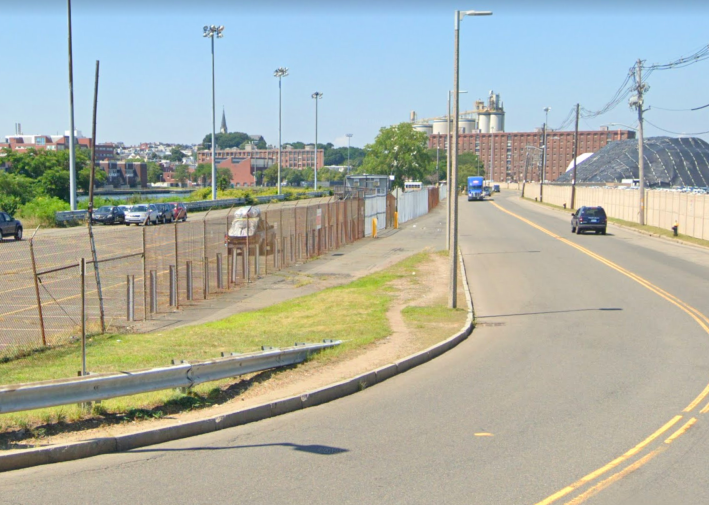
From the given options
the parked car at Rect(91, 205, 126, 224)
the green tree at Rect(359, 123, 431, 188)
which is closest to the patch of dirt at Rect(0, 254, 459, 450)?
the parked car at Rect(91, 205, 126, 224)

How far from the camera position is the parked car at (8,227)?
3834cm

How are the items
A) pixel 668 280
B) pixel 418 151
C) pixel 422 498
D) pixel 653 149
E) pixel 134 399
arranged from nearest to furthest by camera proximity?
pixel 422 498, pixel 134 399, pixel 668 280, pixel 653 149, pixel 418 151

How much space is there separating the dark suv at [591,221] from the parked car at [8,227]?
30.9 meters

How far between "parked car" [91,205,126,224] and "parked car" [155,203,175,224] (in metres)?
2.52

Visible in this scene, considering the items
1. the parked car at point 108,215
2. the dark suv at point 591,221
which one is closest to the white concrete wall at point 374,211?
the dark suv at point 591,221

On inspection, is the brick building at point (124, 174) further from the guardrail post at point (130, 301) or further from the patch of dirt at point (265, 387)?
the patch of dirt at point (265, 387)

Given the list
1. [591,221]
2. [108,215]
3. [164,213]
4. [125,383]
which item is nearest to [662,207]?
[591,221]

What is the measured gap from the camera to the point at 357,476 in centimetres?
705

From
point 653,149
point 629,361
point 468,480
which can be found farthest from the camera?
point 653,149

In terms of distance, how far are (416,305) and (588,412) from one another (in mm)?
9520

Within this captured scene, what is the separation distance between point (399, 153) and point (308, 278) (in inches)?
4460

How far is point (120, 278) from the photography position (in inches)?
946

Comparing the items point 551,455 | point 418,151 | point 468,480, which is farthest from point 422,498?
point 418,151

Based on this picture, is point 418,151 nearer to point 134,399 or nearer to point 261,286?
point 261,286
